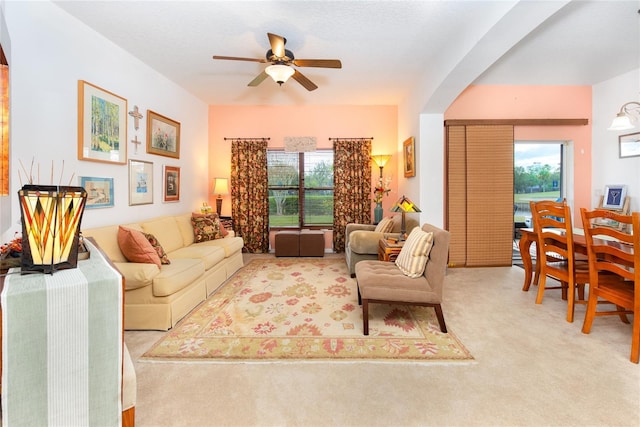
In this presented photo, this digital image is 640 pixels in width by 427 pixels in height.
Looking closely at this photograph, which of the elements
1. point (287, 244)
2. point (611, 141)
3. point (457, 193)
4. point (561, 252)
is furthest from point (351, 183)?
point (611, 141)

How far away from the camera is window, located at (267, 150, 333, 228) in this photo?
562 cm

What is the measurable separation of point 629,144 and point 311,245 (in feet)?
15.9

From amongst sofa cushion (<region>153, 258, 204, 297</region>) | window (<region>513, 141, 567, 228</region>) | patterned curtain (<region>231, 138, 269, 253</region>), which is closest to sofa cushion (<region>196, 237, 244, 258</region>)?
sofa cushion (<region>153, 258, 204, 297</region>)

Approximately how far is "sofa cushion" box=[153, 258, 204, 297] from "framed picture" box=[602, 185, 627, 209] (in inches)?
219

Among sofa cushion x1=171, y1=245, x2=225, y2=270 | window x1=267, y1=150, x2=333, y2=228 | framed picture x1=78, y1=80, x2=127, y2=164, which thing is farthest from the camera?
window x1=267, y1=150, x2=333, y2=228

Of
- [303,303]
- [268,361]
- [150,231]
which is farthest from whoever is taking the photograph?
[150,231]

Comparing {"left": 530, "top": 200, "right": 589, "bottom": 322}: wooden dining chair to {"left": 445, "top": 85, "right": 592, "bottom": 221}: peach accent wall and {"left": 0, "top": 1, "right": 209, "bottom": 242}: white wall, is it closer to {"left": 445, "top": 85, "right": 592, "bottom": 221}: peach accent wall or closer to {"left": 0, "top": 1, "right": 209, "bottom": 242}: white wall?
{"left": 445, "top": 85, "right": 592, "bottom": 221}: peach accent wall

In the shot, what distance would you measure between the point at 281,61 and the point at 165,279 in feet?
7.60

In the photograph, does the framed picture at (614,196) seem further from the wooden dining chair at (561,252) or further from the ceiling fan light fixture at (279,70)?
the ceiling fan light fixture at (279,70)

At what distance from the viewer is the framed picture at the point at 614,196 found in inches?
156

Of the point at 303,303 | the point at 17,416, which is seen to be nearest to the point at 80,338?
the point at 17,416

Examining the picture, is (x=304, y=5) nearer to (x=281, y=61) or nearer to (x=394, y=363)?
(x=281, y=61)

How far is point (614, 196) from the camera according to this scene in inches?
160

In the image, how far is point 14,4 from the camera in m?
2.23
